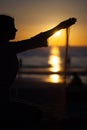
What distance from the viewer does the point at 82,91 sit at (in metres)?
19.5

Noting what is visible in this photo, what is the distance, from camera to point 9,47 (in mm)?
5020

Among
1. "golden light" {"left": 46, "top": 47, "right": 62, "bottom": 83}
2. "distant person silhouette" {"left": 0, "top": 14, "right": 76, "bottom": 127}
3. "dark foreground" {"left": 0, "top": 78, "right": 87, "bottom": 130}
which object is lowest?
"golden light" {"left": 46, "top": 47, "right": 62, "bottom": 83}

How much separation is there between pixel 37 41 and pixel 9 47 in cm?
27

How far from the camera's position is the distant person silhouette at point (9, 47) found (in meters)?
4.98

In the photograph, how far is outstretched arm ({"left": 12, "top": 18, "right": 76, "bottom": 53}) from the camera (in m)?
5.02

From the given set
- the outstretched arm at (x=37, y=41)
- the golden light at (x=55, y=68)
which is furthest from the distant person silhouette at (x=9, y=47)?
the golden light at (x=55, y=68)

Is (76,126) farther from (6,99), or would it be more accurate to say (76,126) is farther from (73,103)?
(73,103)

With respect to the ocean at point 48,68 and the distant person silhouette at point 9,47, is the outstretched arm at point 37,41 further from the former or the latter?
the ocean at point 48,68

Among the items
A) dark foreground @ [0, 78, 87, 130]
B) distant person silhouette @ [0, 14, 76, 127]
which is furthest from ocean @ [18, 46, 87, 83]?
distant person silhouette @ [0, 14, 76, 127]

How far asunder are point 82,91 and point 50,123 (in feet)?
33.6

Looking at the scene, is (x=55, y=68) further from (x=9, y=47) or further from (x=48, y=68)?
(x=9, y=47)

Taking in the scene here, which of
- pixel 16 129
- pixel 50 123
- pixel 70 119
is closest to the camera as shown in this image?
pixel 16 129

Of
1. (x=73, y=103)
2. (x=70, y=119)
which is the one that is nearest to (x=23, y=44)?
(x=70, y=119)

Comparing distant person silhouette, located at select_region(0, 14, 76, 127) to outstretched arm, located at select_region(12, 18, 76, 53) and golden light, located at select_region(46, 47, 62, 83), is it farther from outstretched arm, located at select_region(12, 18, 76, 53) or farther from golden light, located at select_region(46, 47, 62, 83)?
golden light, located at select_region(46, 47, 62, 83)
